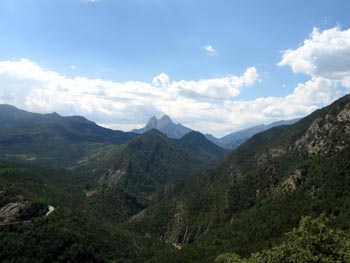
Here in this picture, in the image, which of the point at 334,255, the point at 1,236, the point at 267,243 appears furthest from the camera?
the point at 1,236

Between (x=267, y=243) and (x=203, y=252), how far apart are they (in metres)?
48.8

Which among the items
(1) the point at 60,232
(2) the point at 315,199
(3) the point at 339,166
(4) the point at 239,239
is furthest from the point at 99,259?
(3) the point at 339,166

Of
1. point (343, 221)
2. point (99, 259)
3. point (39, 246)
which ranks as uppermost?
point (343, 221)

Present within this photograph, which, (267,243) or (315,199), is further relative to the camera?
(315,199)

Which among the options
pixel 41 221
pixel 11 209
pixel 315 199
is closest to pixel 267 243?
pixel 315 199

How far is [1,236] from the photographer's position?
569 ft

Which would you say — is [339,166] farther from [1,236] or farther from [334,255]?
[1,236]

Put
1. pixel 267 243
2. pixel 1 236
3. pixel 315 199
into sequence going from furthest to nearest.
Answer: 1. pixel 315 199
2. pixel 1 236
3. pixel 267 243

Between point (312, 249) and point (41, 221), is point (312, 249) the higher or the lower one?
the higher one

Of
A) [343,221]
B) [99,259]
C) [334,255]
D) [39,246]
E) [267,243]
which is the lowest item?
[99,259]

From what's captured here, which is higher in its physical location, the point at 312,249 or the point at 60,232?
the point at 312,249

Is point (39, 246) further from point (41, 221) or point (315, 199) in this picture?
point (315, 199)

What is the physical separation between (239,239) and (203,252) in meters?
22.8

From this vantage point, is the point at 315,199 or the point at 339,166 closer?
the point at 315,199
